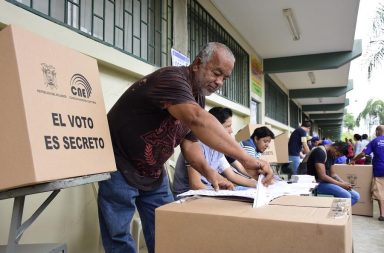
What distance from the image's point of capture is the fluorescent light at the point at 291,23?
549 cm

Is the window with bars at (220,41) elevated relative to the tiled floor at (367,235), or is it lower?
elevated

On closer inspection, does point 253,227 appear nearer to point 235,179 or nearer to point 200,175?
point 200,175

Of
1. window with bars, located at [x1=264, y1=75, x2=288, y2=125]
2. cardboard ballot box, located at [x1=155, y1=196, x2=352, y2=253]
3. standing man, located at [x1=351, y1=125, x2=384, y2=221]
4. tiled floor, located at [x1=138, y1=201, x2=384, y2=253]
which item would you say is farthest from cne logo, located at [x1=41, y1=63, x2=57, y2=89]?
window with bars, located at [x1=264, y1=75, x2=288, y2=125]

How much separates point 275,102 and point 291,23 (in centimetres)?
516

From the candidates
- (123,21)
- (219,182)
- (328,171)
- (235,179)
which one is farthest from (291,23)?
(219,182)

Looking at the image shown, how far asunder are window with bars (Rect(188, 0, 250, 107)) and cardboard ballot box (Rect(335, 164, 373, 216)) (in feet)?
7.33

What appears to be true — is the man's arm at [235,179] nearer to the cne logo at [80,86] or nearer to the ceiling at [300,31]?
the cne logo at [80,86]

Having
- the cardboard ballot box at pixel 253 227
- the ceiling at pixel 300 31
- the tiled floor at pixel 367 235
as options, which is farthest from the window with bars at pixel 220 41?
the cardboard ballot box at pixel 253 227

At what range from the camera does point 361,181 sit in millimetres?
5430

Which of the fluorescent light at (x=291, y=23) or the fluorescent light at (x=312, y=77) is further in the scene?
the fluorescent light at (x=312, y=77)

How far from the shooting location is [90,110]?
1.40 metres

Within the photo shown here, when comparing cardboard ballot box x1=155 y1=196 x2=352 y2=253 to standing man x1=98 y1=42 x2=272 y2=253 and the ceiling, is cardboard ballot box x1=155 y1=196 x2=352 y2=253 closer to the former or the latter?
standing man x1=98 y1=42 x2=272 y2=253

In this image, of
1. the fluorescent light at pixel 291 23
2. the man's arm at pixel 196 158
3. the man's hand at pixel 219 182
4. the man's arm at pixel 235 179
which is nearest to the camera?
the man's hand at pixel 219 182

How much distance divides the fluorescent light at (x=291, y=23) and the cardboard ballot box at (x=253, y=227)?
487 centimetres
